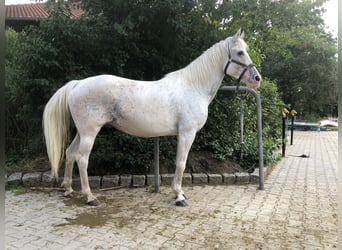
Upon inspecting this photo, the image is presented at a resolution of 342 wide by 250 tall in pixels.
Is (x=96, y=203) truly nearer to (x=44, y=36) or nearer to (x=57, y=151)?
(x=57, y=151)

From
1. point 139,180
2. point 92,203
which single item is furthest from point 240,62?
point 92,203

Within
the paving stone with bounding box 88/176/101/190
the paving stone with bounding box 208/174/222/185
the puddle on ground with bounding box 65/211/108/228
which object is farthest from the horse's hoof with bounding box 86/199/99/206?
the paving stone with bounding box 208/174/222/185

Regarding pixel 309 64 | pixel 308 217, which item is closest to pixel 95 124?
pixel 308 217

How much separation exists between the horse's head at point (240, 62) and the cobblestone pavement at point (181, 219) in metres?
1.45

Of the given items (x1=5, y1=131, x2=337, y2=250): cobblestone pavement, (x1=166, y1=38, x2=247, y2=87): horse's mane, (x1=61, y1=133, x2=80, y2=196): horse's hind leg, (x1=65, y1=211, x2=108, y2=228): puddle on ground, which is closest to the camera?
(x1=5, y1=131, x2=337, y2=250): cobblestone pavement

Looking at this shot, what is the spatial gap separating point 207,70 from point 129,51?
1.61 metres

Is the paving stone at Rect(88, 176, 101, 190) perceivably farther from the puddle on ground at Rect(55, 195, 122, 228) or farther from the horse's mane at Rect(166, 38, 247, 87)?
the horse's mane at Rect(166, 38, 247, 87)

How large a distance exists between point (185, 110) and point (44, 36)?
2.32 m

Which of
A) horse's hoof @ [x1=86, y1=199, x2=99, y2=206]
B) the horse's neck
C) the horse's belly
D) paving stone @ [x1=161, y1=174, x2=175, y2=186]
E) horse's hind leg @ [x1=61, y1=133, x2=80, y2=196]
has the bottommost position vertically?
horse's hoof @ [x1=86, y1=199, x2=99, y2=206]

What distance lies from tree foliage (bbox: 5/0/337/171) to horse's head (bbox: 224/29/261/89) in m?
1.06

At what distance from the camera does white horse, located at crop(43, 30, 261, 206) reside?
9.75 feet

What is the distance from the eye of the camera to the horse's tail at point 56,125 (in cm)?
303

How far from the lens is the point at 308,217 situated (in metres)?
2.81

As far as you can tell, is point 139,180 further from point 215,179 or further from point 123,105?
point 123,105
